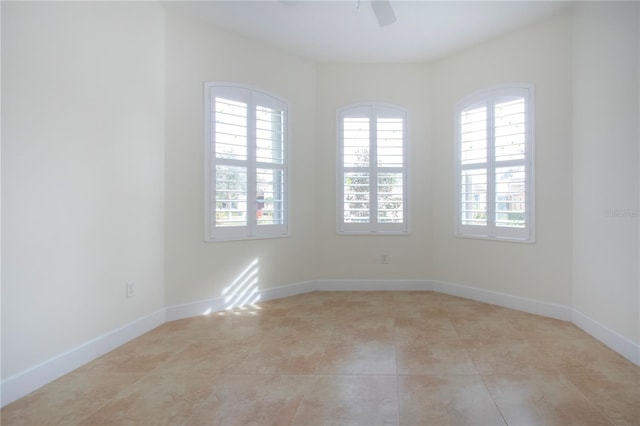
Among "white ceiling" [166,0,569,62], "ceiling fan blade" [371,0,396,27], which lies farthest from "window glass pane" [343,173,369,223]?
"ceiling fan blade" [371,0,396,27]

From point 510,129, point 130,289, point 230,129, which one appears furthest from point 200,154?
point 510,129

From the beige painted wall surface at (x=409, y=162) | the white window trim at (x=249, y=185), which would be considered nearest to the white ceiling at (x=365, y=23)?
the beige painted wall surface at (x=409, y=162)

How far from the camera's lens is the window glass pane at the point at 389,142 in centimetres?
472

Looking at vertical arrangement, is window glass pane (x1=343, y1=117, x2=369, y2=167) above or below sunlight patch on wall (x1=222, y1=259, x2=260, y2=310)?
above

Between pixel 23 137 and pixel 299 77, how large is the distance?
3143 mm

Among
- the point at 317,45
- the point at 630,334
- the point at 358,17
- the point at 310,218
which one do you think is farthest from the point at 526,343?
the point at 317,45

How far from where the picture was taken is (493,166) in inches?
159

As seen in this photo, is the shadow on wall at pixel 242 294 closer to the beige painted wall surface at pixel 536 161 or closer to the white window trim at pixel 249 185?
the white window trim at pixel 249 185

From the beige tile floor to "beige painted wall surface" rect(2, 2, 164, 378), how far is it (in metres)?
0.42

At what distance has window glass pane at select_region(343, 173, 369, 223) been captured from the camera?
474 cm

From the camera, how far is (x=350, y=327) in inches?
131

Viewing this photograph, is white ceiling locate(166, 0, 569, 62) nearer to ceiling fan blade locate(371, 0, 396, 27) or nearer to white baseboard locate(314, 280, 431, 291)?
ceiling fan blade locate(371, 0, 396, 27)

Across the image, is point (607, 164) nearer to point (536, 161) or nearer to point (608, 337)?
point (536, 161)

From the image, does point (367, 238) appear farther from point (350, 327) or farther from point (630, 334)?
point (630, 334)
